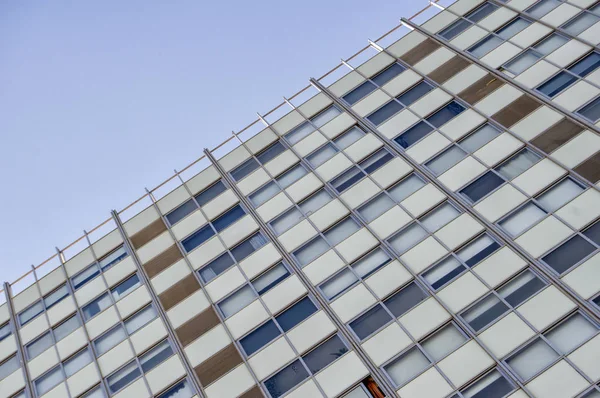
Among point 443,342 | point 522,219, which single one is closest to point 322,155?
point 522,219

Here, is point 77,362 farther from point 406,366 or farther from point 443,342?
point 443,342

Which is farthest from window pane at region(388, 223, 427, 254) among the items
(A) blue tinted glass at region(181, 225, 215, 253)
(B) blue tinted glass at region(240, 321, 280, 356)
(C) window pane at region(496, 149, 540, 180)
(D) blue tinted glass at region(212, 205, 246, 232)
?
(A) blue tinted glass at region(181, 225, 215, 253)

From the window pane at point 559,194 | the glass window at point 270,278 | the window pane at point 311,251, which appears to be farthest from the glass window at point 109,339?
the window pane at point 559,194

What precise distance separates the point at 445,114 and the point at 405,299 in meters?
10.2

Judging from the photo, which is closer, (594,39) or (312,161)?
(594,39)

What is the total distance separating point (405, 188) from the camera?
89.8 ft

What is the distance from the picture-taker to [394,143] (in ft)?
95.5

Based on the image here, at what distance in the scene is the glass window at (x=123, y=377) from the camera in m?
27.0

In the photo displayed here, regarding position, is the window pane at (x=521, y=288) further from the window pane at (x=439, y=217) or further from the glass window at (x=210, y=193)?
the glass window at (x=210, y=193)

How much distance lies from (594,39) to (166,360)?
2551cm

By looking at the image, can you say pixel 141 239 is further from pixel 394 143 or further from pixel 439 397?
pixel 439 397

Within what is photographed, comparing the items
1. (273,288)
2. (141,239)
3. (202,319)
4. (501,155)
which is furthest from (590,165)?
(141,239)

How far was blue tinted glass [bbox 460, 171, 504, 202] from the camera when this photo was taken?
83.9ft

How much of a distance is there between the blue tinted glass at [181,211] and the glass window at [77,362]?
7.84 metres
